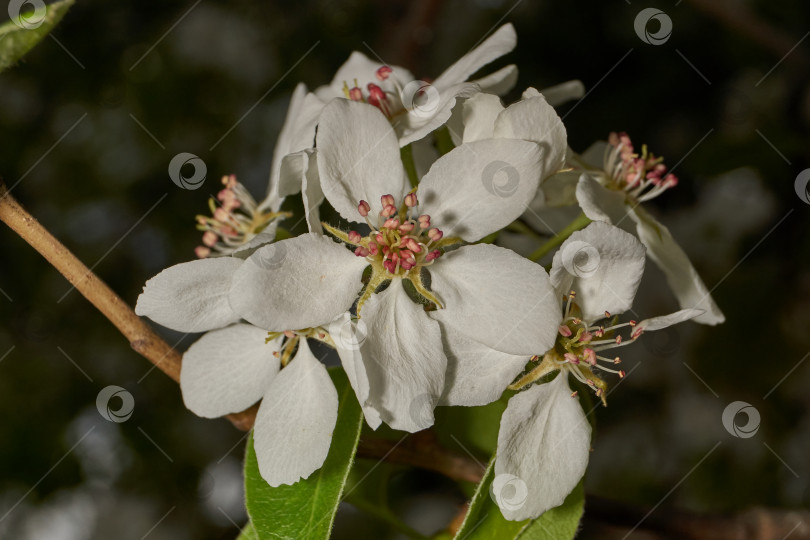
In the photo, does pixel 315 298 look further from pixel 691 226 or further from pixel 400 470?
pixel 691 226

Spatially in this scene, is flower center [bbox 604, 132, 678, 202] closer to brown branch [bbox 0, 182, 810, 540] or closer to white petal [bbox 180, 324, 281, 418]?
brown branch [bbox 0, 182, 810, 540]

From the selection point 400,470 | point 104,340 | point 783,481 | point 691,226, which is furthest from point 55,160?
point 783,481

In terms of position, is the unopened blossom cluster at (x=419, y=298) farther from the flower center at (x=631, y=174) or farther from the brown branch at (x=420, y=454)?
the flower center at (x=631, y=174)

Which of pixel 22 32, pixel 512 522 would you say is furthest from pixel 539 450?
pixel 22 32

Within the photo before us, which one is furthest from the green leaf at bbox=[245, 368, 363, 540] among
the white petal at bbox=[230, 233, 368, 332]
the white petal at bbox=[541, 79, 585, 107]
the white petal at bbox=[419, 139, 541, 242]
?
the white petal at bbox=[541, 79, 585, 107]

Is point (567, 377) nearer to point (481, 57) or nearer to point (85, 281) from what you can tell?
point (481, 57)

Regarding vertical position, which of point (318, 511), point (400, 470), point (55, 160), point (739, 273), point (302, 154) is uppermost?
point (55, 160)
